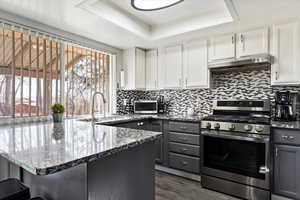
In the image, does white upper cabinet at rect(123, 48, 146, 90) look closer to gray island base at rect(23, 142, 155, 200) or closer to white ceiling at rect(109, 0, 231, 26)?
white ceiling at rect(109, 0, 231, 26)

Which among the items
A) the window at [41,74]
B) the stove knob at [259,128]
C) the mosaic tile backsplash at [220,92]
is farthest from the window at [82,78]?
the stove knob at [259,128]

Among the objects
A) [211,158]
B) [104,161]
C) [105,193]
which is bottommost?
[211,158]

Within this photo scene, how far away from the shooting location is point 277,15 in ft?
7.06

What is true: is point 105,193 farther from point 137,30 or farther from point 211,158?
point 137,30

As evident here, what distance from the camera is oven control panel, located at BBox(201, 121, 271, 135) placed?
A: 2076 millimetres

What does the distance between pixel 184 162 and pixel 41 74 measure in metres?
2.37

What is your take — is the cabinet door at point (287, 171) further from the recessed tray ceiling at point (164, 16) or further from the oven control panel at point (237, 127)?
the recessed tray ceiling at point (164, 16)

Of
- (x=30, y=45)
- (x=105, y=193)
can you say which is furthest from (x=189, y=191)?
(x=30, y=45)

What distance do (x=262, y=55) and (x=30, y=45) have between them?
300 cm

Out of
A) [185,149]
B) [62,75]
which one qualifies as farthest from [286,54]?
[62,75]

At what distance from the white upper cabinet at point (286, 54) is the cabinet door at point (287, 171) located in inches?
34.6

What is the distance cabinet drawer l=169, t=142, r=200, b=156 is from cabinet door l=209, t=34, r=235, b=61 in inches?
55.1

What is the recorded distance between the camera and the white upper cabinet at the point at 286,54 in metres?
2.26

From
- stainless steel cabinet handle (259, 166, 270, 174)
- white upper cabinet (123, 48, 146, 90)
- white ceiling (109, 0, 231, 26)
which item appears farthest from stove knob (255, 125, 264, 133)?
white upper cabinet (123, 48, 146, 90)
